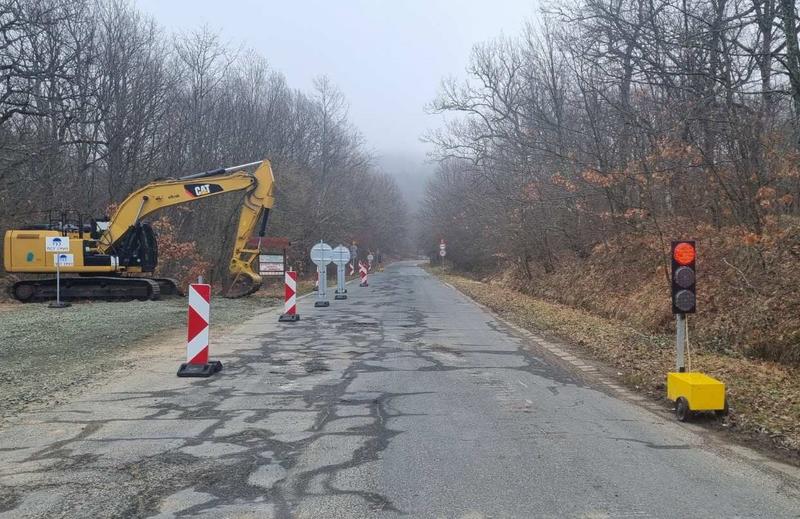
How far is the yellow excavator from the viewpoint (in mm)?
21109

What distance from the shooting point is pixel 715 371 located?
9594mm

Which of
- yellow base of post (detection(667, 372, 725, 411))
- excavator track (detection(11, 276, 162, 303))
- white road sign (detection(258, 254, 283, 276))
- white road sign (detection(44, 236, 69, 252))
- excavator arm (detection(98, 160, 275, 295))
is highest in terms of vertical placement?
excavator arm (detection(98, 160, 275, 295))

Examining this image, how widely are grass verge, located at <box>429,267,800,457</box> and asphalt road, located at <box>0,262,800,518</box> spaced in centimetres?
77

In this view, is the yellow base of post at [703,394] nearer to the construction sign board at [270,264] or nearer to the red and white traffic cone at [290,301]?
the red and white traffic cone at [290,301]

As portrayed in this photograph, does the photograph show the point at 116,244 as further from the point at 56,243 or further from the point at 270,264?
the point at 270,264

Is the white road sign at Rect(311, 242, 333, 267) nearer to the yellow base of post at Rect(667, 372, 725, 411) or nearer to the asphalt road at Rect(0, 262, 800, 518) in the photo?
the asphalt road at Rect(0, 262, 800, 518)

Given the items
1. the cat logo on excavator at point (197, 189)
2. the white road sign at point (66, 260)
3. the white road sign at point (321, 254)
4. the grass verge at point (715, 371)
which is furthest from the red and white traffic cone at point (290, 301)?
the white road sign at point (66, 260)

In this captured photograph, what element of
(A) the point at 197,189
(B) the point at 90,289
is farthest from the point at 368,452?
(B) the point at 90,289

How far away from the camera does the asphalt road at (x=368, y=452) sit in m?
4.55

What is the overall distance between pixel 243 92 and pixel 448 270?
92.4 feet

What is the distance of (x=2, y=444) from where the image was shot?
6.07 metres

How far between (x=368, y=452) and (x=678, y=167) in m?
12.5

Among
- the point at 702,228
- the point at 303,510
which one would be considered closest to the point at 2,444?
the point at 303,510

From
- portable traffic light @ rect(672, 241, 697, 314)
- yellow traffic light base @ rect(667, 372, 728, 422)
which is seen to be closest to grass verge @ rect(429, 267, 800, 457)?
yellow traffic light base @ rect(667, 372, 728, 422)
